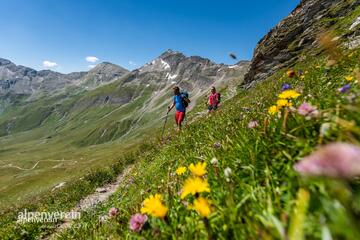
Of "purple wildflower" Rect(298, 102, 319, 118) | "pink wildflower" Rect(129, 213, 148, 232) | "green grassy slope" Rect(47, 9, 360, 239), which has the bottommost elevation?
"pink wildflower" Rect(129, 213, 148, 232)

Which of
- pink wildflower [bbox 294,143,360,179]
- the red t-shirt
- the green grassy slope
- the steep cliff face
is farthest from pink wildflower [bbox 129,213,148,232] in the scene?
the steep cliff face

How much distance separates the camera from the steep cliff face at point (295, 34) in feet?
162

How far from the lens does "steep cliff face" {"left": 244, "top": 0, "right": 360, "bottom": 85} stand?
162ft

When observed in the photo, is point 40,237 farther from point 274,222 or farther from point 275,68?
point 275,68

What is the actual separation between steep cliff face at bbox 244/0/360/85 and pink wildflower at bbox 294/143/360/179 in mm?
48838

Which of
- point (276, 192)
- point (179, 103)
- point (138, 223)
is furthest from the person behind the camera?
point (179, 103)

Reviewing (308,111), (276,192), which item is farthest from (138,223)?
(308,111)

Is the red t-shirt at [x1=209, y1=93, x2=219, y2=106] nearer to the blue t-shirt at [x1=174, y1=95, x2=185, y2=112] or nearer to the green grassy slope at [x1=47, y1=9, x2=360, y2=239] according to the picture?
the blue t-shirt at [x1=174, y1=95, x2=185, y2=112]

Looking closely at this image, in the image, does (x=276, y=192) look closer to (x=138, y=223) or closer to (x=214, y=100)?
(x=138, y=223)

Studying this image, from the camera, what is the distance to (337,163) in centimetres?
123

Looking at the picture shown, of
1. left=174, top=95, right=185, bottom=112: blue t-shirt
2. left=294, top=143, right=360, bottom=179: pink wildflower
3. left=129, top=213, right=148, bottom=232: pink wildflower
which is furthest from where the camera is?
left=174, top=95, right=185, bottom=112: blue t-shirt

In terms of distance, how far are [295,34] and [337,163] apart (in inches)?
2204

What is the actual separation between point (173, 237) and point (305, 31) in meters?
54.7

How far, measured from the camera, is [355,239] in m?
1.37
